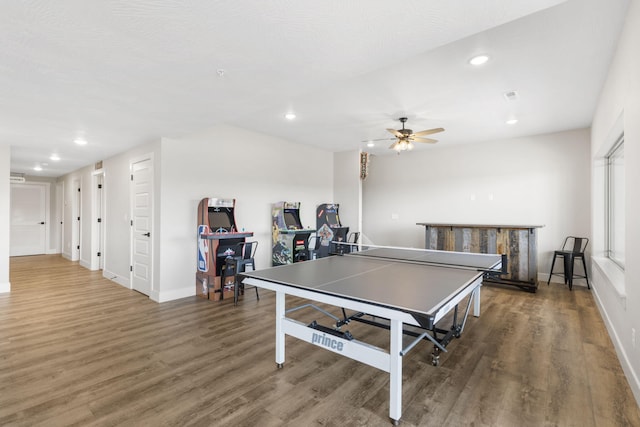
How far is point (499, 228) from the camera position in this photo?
17.4ft

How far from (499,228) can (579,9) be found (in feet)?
12.3

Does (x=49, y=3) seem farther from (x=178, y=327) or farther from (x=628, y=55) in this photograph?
(x=628, y=55)

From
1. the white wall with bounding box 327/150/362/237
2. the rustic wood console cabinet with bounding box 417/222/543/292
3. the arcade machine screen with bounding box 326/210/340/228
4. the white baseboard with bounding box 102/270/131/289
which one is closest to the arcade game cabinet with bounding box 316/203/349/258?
the arcade machine screen with bounding box 326/210/340/228

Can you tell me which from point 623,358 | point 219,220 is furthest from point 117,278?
point 623,358

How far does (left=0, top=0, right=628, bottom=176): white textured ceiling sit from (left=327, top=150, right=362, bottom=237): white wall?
7.92 ft

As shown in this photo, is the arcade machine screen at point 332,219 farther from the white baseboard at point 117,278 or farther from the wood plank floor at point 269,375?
the white baseboard at point 117,278

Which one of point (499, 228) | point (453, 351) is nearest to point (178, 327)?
point (453, 351)

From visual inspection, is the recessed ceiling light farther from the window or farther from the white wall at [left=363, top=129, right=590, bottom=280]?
the white wall at [left=363, top=129, right=590, bottom=280]

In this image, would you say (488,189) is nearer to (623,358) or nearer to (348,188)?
(348,188)

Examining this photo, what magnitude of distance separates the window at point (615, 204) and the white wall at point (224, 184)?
4852 mm

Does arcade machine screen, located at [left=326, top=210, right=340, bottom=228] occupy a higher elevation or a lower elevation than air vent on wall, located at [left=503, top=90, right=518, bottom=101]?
lower

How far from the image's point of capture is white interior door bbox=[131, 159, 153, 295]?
187 inches

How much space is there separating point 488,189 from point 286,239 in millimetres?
4142

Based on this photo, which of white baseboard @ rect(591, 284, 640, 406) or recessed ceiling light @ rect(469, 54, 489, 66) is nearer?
white baseboard @ rect(591, 284, 640, 406)
